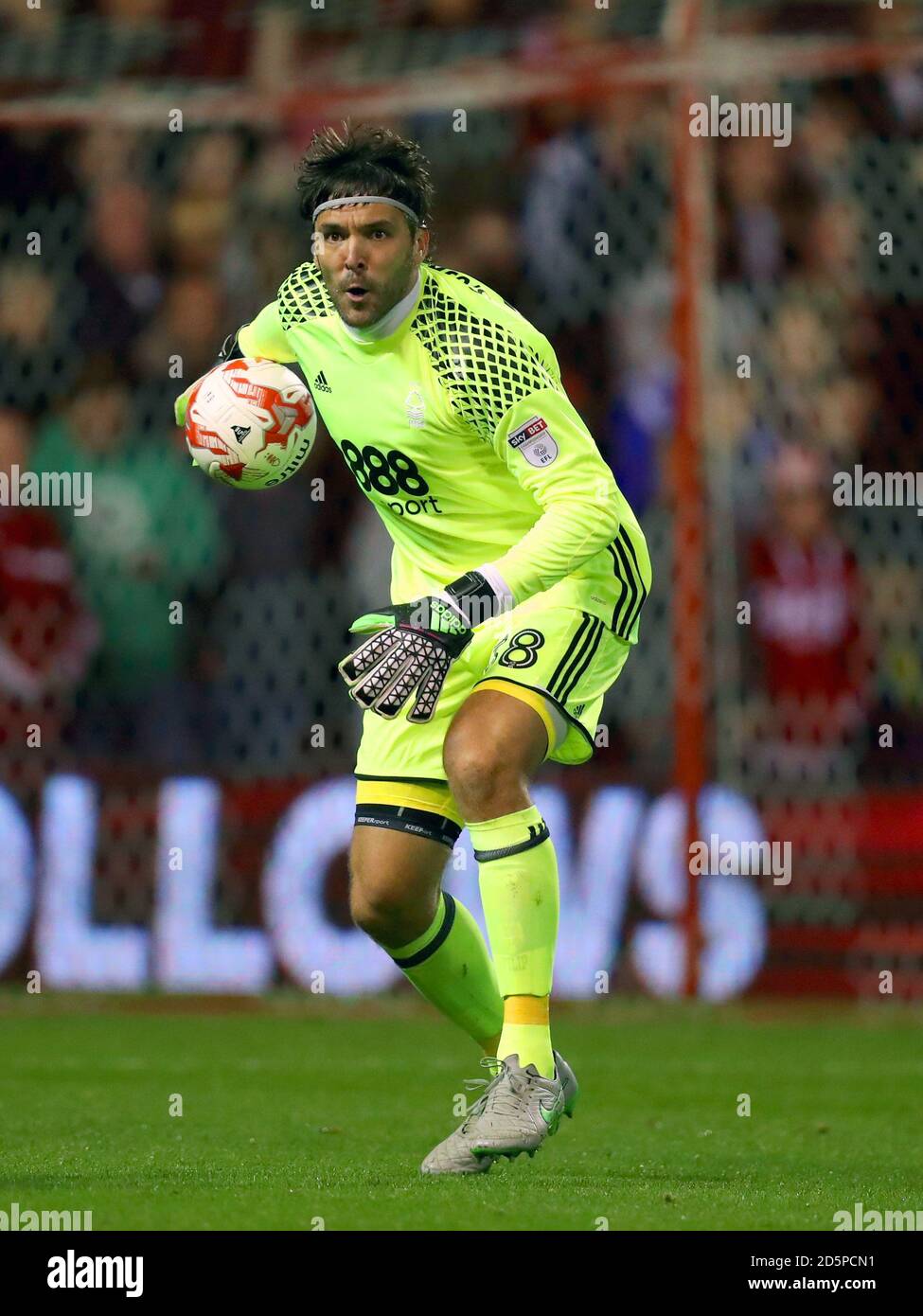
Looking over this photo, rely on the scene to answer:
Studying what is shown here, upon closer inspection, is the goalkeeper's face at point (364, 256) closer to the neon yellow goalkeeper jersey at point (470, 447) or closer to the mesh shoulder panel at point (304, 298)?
the neon yellow goalkeeper jersey at point (470, 447)

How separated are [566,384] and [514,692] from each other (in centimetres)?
535

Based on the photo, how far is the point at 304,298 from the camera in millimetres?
6188

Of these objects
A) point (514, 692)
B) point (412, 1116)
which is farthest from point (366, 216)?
point (412, 1116)

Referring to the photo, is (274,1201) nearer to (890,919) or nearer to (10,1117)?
(10,1117)

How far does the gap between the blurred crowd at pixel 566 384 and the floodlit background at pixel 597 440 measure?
0.02m

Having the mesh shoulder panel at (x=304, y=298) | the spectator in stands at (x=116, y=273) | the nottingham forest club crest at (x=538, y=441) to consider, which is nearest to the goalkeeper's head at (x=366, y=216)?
the mesh shoulder panel at (x=304, y=298)

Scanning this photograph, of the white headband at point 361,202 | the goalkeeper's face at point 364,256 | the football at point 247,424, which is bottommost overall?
the football at point 247,424

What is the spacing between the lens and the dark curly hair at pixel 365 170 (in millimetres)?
5715

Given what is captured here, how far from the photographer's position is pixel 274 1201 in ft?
16.0

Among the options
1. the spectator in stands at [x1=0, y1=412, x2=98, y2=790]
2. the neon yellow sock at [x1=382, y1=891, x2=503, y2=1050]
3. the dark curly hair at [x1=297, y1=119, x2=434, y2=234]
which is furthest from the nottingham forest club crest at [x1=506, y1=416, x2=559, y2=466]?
the spectator in stands at [x1=0, y1=412, x2=98, y2=790]

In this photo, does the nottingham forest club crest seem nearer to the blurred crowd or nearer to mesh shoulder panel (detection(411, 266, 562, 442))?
mesh shoulder panel (detection(411, 266, 562, 442))

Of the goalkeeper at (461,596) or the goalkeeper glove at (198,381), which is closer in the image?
the goalkeeper at (461,596)

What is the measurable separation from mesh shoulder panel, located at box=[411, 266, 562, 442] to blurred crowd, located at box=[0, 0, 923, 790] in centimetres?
458

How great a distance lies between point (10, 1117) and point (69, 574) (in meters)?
4.16
